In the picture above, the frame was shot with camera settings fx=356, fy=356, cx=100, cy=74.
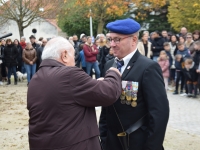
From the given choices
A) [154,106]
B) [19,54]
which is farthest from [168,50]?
[154,106]

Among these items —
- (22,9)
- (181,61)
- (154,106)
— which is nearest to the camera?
(154,106)

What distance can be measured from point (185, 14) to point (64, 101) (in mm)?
29113

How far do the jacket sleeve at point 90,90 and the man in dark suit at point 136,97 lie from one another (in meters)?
0.34

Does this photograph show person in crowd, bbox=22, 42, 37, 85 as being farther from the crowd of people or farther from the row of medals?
the row of medals

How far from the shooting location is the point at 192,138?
6.39 m

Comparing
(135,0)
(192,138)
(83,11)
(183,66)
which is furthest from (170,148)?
(83,11)

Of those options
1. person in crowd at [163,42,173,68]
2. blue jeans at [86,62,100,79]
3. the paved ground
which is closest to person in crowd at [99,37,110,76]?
blue jeans at [86,62,100,79]

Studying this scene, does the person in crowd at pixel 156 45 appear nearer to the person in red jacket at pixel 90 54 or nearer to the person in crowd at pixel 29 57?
the person in red jacket at pixel 90 54

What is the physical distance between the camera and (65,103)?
98.4 inches

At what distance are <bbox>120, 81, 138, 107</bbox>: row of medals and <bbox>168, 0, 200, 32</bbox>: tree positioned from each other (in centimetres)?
2512

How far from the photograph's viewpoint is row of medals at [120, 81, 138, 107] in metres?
2.88

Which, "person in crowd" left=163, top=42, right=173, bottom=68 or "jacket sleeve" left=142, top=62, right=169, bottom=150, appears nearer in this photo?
"jacket sleeve" left=142, top=62, right=169, bottom=150

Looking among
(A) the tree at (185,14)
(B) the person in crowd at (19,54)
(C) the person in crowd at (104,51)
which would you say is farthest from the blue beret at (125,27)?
(A) the tree at (185,14)

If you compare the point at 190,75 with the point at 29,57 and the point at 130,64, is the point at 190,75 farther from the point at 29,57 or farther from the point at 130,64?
the point at 130,64
